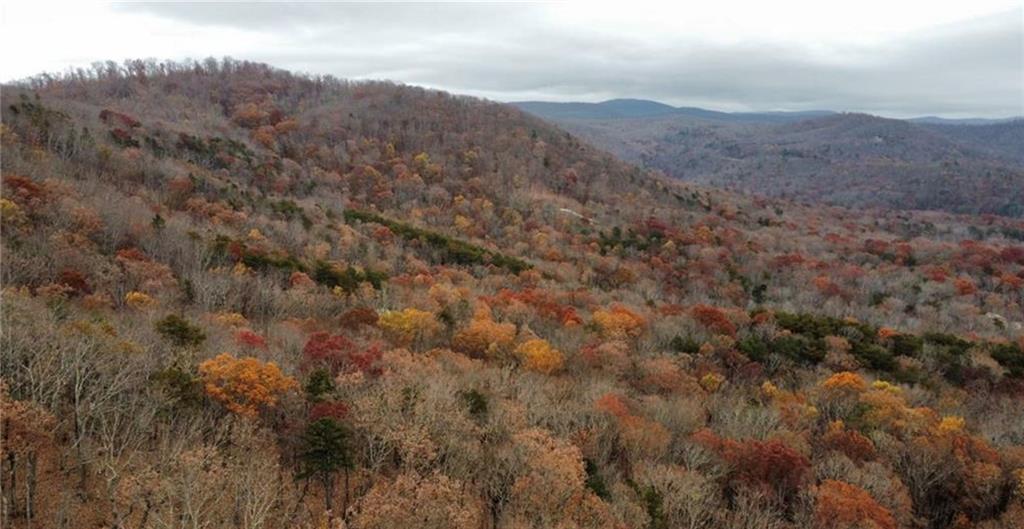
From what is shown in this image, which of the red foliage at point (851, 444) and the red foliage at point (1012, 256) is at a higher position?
the red foliage at point (851, 444)

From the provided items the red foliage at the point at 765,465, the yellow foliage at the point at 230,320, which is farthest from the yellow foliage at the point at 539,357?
the yellow foliage at the point at 230,320

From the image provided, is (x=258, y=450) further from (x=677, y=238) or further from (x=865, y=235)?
(x=865, y=235)

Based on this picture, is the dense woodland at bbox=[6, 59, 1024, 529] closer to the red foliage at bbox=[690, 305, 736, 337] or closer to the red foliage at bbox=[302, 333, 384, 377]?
the red foliage at bbox=[302, 333, 384, 377]

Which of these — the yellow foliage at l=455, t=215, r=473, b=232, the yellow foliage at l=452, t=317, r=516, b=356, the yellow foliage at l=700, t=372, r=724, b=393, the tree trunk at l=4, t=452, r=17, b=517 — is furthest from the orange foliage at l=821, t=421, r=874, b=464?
the yellow foliage at l=455, t=215, r=473, b=232

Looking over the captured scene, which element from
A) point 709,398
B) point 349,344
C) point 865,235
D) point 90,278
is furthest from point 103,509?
point 865,235

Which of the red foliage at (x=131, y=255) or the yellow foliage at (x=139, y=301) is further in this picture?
the red foliage at (x=131, y=255)

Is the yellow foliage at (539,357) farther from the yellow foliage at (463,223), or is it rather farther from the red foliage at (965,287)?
the red foliage at (965,287)
